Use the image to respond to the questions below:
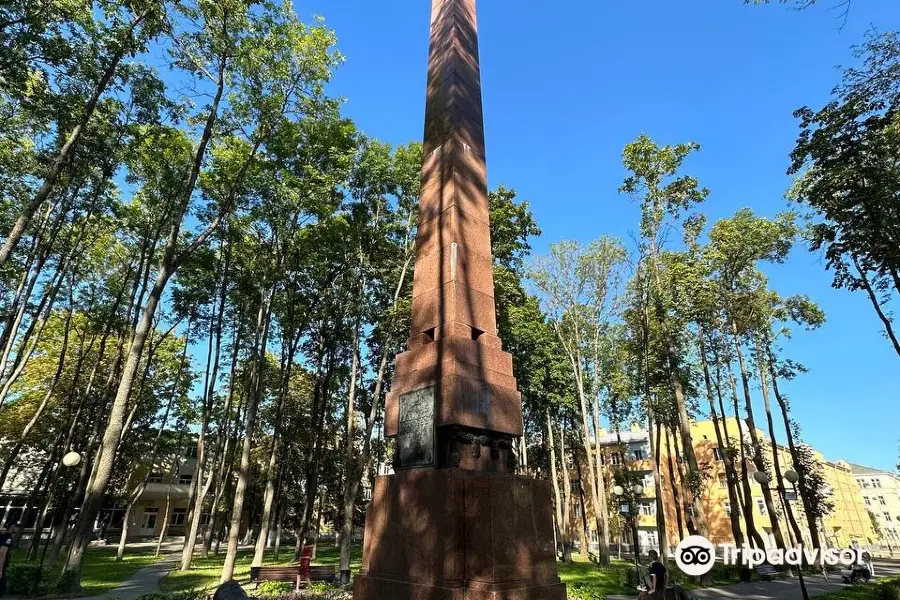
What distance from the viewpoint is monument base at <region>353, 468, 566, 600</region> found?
4352mm

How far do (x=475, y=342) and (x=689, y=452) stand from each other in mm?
12357

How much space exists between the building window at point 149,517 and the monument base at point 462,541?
43498 mm

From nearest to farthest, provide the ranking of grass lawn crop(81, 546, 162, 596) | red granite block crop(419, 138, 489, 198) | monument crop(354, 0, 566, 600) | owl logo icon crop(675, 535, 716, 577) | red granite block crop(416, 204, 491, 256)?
1. monument crop(354, 0, 566, 600)
2. red granite block crop(416, 204, 491, 256)
3. red granite block crop(419, 138, 489, 198)
4. owl logo icon crop(675, 535, 716, 577)
5. grass lawn crop(81, 546, 162, 596)

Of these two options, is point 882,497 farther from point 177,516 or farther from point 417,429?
point 417,429

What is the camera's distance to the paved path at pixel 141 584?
10.5m

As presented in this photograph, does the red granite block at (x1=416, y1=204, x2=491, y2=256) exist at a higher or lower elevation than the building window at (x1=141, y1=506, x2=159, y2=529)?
higher

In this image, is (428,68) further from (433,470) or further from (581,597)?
(581,597)

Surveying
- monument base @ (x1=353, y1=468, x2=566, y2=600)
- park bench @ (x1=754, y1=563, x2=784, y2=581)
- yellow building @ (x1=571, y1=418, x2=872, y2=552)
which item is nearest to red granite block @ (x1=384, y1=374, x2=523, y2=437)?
monument base @ (x1=353, y1=468, x2=566, y2=600)

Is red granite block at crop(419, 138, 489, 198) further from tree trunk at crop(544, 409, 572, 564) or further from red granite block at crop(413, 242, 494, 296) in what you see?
tree trunk at crop(544, 409, 572, 564)

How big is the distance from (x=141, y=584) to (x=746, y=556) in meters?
18.5

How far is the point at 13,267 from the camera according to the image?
50.8 feet

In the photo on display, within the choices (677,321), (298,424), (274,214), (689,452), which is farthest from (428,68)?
(298,424)

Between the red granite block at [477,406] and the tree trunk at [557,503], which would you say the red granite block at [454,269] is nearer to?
the red granite block at [477,406]

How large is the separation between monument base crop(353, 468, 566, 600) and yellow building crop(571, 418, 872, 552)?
22588 mm
